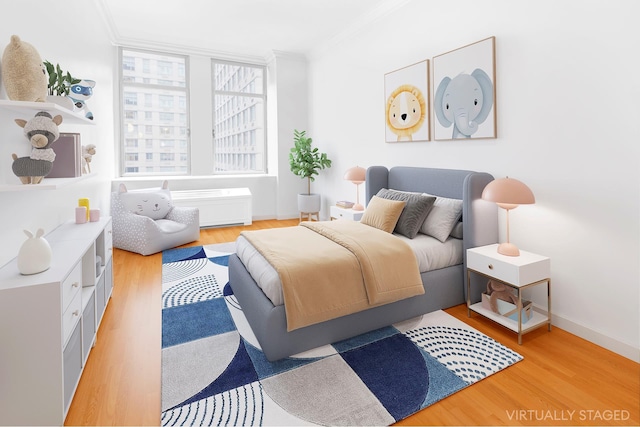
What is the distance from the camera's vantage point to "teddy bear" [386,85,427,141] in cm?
381

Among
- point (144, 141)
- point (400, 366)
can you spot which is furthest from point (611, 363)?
point (144, 141)

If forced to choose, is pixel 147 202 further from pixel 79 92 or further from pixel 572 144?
pixel 572 144

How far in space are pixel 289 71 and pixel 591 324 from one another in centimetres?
564

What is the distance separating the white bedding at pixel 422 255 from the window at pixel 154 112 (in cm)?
383

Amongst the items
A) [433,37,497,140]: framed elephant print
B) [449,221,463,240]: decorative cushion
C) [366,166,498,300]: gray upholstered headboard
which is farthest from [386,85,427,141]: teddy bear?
[449,221,463,240]: decorative cushion

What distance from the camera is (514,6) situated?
109 inches

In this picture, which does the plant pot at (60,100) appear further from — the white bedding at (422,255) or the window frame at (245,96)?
the window frame at (245,96)

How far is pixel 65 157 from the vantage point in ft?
7.98

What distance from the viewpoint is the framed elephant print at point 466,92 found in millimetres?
2982

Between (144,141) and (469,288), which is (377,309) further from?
(144,141)

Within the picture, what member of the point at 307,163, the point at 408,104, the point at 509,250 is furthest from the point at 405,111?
the point at 307,163

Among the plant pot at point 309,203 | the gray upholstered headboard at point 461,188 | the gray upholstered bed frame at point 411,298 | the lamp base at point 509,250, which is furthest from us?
the plant pot at point 309,203

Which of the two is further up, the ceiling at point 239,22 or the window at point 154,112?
the ceiling at point 239,22

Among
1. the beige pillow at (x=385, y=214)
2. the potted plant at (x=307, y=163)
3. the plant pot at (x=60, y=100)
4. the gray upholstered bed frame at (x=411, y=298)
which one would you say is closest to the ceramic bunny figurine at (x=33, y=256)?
the plant pot at (x=60, y=100)
